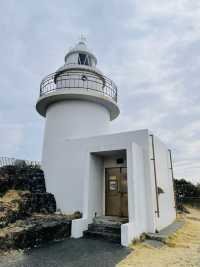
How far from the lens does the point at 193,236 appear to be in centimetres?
738

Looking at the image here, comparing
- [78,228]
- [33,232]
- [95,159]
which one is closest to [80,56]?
[95,159]

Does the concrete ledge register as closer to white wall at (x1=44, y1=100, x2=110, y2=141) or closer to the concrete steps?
the concrete steps

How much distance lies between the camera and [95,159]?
27.5 ft

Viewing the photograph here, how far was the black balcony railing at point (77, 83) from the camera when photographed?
1125cm

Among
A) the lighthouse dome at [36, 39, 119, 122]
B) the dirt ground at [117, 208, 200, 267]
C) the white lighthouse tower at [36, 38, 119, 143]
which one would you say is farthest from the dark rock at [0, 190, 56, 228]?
the lighthouse dome at [36, 39, 119, 122]

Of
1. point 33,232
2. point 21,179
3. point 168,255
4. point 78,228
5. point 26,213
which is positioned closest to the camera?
point 168,255

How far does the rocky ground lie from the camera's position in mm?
5605

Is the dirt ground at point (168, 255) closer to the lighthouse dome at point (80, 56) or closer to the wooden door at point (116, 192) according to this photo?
the wooden door at point (116, 192)

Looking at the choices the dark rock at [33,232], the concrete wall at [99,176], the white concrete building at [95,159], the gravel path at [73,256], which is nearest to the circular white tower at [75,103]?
the white concrete building at [95,159]

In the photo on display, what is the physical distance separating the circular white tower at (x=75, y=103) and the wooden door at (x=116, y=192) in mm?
3093

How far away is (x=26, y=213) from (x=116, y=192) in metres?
3.87

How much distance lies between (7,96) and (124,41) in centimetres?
836

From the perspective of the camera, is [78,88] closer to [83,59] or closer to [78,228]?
[83,59]

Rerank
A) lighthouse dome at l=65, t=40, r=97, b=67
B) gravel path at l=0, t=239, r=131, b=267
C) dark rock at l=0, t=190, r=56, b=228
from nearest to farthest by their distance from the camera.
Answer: gravel path at l=0, t=239, r=131, b=267 < dark rock at l=0, t=190, r=56, b=228 < lighthouse dome at l=65, t=40, r=97, b=67
